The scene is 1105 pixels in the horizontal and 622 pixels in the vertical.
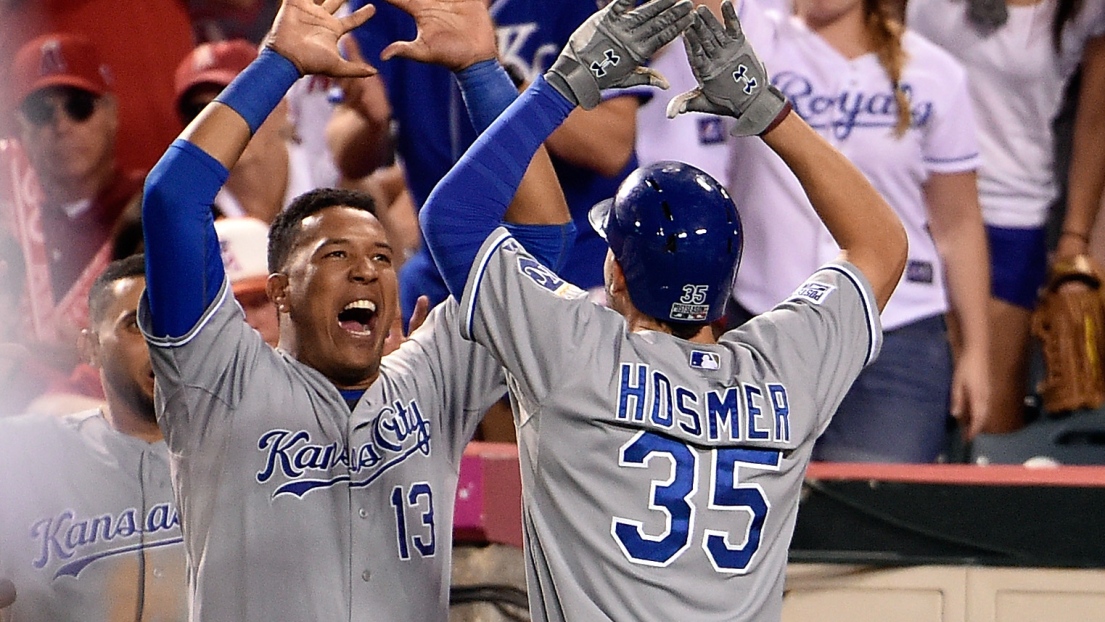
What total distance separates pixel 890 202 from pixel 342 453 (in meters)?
1.95

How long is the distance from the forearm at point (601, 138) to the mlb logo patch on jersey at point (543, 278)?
1.35 m

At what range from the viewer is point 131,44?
4848 millimetres

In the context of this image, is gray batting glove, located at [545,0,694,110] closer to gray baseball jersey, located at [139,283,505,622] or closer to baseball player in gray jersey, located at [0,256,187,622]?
gray baseball jersey, located at [139,283,505,622]

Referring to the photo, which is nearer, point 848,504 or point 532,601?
point 532,601

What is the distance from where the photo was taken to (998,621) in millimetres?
2941

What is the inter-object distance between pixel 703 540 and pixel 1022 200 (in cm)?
246

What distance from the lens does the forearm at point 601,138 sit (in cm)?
344

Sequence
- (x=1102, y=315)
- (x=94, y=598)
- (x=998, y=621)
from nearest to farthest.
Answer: (x=94, y=598) → (x=998, y=621) → (x=1102, y=315)

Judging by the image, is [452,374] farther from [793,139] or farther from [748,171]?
[748,171]

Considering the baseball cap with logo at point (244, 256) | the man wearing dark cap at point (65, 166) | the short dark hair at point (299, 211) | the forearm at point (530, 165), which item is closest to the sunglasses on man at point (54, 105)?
the man wearing dark cap at point (65, 166)

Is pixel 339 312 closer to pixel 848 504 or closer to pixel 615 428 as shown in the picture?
pixel 615 428

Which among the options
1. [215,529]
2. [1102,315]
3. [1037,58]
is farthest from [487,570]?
[1037,58]

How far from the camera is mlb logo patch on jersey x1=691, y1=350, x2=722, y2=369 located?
2.12 meters

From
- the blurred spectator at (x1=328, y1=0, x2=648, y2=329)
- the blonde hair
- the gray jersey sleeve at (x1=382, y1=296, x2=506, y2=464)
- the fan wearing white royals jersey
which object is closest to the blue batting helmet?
the gray jersey sleeve at (x1=382, y1=296, x2=506, y2=464)
